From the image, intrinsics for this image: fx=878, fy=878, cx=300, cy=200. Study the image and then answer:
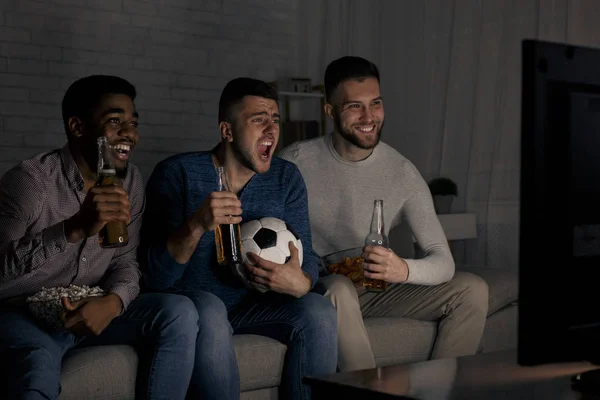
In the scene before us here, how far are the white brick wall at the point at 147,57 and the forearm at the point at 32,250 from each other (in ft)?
9.22

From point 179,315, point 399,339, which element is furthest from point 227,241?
point 399,339

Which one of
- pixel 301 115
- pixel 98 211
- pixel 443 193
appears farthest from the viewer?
pixel 301 115

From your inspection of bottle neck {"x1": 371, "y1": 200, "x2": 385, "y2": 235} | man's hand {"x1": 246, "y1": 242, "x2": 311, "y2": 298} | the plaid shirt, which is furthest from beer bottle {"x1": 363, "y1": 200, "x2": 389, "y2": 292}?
the plaid shirt

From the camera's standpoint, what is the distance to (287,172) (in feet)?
9.39

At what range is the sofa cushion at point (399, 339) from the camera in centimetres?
291

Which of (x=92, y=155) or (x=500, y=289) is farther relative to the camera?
(x=500, y=289)

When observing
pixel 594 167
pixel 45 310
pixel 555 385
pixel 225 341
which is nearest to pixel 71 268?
pixel 45 310

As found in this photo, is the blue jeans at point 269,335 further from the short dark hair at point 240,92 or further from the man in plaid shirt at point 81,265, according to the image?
the short dark hair at point 240,92

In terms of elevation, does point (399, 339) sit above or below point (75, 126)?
below

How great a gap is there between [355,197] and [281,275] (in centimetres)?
72

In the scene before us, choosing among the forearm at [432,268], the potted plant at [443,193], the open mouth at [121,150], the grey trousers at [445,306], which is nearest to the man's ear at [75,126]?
the open mouth at [121,150]

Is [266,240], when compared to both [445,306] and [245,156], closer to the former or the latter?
[245,156]

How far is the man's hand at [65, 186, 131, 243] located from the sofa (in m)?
0.35

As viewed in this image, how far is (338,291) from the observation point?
275 cm
